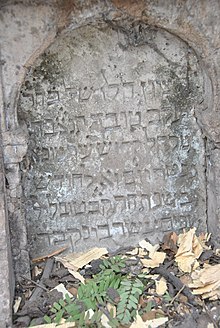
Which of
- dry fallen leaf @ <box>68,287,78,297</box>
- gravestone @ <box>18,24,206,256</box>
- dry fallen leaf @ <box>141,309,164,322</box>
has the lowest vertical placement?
dry fallen leaf @ <box>141,309,164,322</box>

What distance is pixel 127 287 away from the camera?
→ 3.16 metres

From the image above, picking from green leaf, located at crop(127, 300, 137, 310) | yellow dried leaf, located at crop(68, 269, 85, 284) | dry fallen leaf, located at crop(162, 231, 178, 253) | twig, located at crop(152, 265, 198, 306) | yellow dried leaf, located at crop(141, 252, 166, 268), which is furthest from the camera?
dry fallen leaf, located at crop(162, 231, 178, 253)

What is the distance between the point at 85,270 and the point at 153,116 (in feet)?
3.49

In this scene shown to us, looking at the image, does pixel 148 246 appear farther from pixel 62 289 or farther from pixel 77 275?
pixel 62 289

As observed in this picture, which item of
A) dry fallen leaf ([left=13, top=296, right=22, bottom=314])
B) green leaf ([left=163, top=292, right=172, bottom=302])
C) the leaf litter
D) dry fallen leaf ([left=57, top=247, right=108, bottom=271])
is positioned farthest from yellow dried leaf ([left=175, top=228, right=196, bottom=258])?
dry fallen leaf ([left=13, top=296, right=22, bottom=314])

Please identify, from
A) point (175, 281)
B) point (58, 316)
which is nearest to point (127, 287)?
point (175, 281)

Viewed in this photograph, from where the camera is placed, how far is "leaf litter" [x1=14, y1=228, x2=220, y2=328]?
2980mm

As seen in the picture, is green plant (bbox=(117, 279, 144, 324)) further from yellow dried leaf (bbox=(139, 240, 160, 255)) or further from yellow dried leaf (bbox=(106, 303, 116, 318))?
yellow dried leaf (bbox=(139, 240, 160, 255))

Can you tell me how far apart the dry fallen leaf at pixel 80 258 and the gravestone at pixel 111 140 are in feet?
0.23

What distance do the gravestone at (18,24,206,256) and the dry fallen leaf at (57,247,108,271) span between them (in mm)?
72

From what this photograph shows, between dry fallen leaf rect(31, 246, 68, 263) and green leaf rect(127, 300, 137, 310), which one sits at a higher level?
dry fallen leaf rect(31, 246, 68, 263)

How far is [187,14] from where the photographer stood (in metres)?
3.10

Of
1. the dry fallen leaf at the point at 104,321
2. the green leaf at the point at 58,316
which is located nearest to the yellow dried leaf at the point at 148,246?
the dry fallen leaf at the point at 104,321

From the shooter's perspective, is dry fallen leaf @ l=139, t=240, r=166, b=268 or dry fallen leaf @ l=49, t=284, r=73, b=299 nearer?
dry fallen leaf @ l=49, t=284, r=73, b=299
